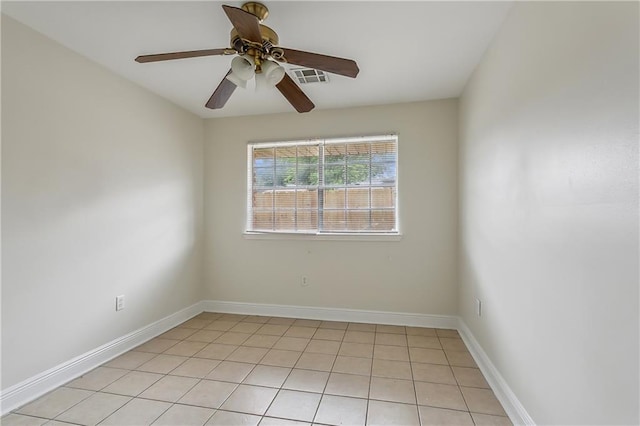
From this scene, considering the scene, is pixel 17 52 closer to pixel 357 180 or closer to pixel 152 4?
pixel 152 4

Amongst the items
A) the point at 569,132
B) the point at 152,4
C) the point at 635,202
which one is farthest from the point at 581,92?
the point at 152,4

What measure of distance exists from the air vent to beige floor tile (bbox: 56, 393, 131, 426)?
2.67 m

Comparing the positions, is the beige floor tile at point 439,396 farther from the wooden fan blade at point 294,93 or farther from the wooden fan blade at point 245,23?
the wooden fan blade at point 245,23

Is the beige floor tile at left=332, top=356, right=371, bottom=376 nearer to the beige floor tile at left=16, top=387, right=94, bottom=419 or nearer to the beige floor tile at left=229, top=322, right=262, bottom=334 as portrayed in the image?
the beige floor tile at left=229, top=322, right=262, bottom=334

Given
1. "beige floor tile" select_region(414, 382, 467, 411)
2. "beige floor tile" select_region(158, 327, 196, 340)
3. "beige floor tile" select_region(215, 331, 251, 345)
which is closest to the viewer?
"beige floor tile" select_region(414, 382, 467, 411)

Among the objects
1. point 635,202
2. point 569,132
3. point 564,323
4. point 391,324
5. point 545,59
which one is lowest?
point 391,324

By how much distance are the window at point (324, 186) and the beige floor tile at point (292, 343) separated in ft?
3.82

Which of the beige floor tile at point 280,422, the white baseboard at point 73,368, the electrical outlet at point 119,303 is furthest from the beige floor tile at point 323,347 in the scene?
the electrical outlet at point 119,303

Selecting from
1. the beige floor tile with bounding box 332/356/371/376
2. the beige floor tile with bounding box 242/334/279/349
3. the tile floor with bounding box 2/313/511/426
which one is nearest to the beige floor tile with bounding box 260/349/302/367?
the tile floor with bounding box 2/313/511/426

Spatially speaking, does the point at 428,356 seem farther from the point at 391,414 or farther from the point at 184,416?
the point at 184,416

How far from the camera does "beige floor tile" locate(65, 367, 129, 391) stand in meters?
2.11

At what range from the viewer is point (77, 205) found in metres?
2.28

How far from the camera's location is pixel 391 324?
10.8 feet

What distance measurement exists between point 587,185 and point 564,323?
0.59 meters
